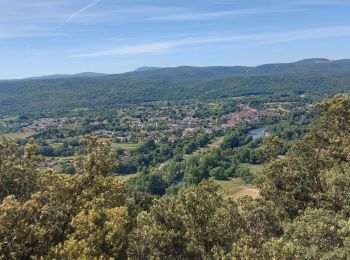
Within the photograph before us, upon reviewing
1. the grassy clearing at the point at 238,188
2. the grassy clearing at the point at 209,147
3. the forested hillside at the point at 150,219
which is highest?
the forested hillside at the point at 150,219

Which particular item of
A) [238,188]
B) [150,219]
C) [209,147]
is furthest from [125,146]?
[150,219]

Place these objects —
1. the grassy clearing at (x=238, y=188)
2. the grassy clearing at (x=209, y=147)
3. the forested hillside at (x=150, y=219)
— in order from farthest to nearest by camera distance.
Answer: the grassy clearing at (x=209, y=147) → the grassy clearing at (x=238, y=188) → the forested hillside at (x=150, y=219)

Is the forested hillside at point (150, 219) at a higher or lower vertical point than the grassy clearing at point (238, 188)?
higher

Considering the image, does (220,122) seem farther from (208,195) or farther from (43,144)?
(208,195)

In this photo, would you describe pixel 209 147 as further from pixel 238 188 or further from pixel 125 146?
pixel 238 188

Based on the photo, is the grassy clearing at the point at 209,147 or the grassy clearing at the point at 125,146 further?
the grassy clearing at the point at 125,146

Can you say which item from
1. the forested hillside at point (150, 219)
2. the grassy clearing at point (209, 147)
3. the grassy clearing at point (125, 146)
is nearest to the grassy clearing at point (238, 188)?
the grassy clearing at point (209, 147)

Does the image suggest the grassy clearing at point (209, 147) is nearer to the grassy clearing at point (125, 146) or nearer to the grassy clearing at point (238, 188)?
the grassy clearing at point (125, 146)

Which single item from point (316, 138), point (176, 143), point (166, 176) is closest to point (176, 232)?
point (316, 138)

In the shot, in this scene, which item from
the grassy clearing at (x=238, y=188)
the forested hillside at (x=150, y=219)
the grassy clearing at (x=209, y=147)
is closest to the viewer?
the forested hillside at (x=150, y=219)
